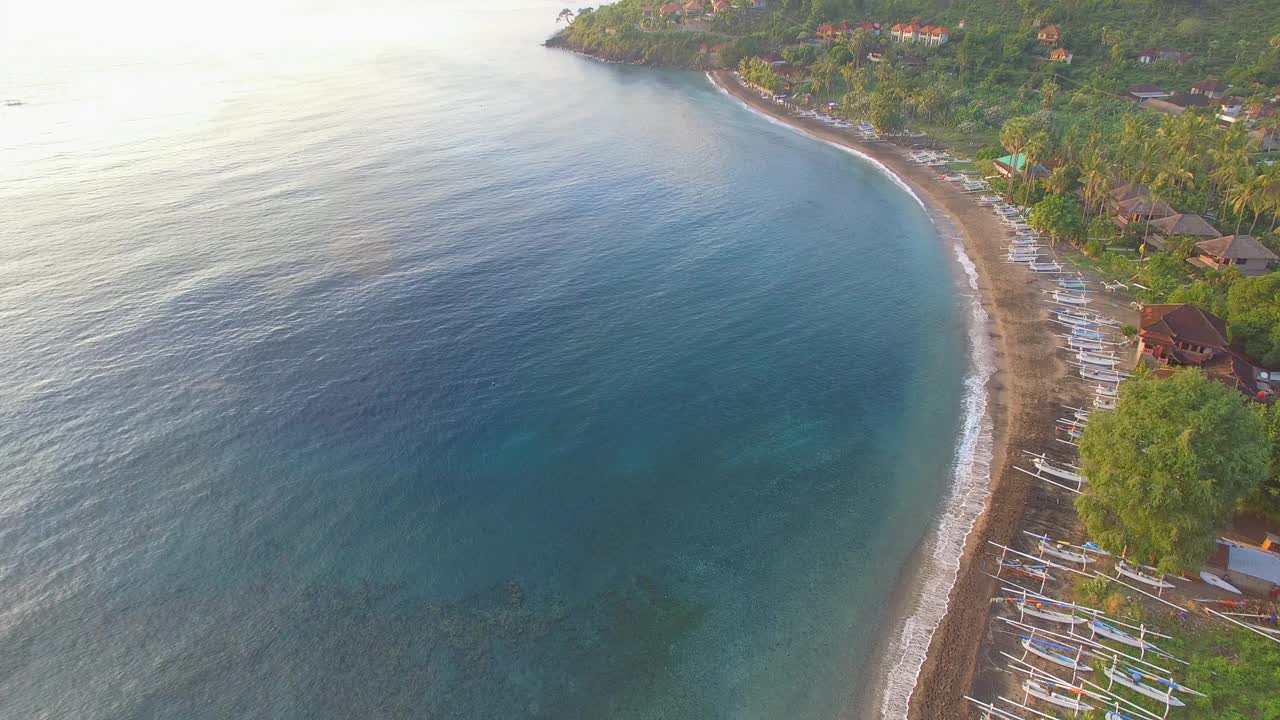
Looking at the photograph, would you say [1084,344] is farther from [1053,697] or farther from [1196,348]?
[1053,697]

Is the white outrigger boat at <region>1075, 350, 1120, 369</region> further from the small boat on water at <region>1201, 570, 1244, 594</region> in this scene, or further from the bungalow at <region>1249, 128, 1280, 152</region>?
the bungalow at <region>1249, 128, 1280, 152</region>

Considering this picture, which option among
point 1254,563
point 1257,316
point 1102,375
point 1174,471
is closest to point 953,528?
point 1174,471

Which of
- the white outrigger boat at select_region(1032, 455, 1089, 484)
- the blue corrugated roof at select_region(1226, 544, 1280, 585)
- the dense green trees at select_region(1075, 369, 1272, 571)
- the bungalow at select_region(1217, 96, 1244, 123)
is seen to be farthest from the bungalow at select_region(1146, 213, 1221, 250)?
the bungalow at select_region(1217, 96, 1244, 123)

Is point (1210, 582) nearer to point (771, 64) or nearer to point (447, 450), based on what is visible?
point (447, 450)

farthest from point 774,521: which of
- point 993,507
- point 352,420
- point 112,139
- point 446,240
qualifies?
point 112,139

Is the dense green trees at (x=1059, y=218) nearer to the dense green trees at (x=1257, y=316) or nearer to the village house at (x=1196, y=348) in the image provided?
the dense green trees at (x=1257, y=316)
